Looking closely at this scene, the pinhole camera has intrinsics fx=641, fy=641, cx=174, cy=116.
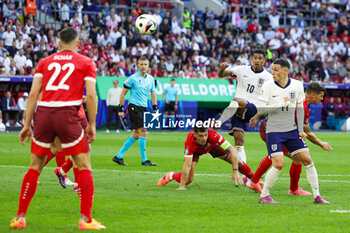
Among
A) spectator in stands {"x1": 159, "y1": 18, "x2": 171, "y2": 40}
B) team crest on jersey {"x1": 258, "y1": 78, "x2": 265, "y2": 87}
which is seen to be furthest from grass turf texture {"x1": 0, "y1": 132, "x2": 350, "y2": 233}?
spectator in stands {"x1": 159, "y1": 18, "x2": 171, "y2": 40}

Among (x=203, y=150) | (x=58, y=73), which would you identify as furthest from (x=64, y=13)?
(x=58, y=73)

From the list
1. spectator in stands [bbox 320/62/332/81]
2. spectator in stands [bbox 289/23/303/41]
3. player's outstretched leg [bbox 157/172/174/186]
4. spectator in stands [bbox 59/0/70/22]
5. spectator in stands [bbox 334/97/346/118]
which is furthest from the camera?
spectator in stands [bbox 289/23/303/41]

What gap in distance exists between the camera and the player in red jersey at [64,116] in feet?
21.9

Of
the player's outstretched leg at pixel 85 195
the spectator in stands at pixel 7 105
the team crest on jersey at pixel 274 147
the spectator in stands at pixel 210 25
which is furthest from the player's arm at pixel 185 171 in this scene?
the spectator in stands at pixel 210 25

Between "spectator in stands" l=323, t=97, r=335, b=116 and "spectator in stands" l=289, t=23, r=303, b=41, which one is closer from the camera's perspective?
"spectator in stands" l=323, t=97, r=335, b=116

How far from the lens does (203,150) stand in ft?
33.6

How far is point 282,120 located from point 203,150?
1.85 metres

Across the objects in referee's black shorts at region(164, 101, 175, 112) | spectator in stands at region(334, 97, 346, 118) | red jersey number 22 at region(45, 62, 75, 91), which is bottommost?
spectator in stands at region(334, 97, 346, 118)

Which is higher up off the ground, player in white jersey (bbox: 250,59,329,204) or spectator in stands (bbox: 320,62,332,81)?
player in white jersey (bbox: 250,59,329,204)

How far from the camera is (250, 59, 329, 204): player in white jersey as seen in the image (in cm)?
866

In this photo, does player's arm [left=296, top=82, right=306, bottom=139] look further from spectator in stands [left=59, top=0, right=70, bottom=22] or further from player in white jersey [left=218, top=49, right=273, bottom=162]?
spectator in stands [left=59, top=0, right=70, bottom=22]

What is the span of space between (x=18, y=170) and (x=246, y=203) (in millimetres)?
5437

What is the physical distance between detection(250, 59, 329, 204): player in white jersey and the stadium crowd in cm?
1908

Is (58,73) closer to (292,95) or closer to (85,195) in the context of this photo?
(85,195)
